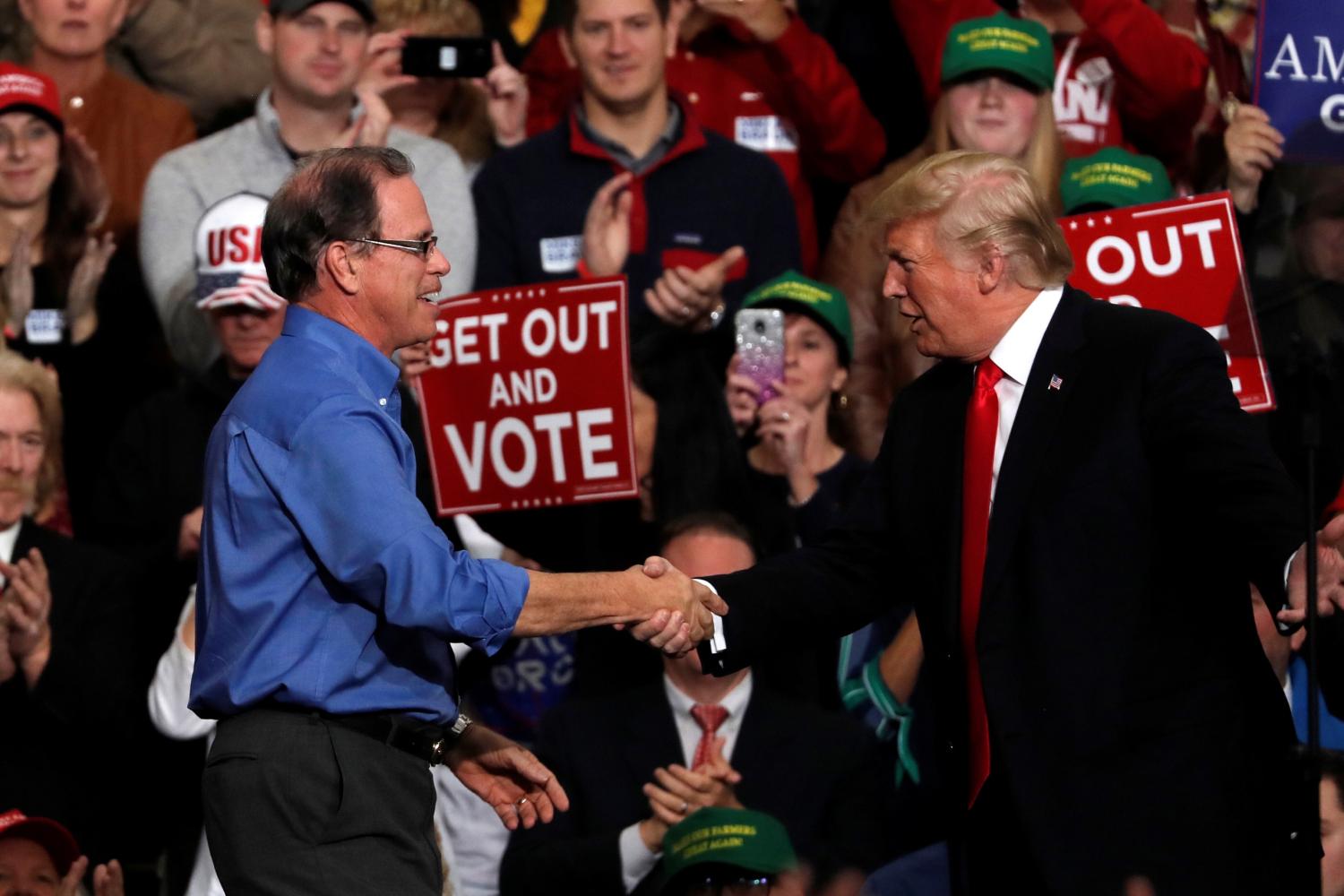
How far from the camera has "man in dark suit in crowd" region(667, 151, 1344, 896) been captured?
13.0 ft

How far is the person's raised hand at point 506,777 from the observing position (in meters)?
4.17

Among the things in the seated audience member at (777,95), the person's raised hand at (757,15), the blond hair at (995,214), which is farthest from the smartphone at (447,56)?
the blond hair at (995,214)

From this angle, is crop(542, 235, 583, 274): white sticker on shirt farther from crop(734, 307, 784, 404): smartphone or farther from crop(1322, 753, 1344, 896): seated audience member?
crop(1322, 753, 1344, 896): seated audience member

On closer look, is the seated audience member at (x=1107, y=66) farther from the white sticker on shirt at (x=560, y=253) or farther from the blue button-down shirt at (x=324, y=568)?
the blue button-down shirt at (x=324, y=568)

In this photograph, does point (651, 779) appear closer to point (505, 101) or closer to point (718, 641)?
point (718, 641)

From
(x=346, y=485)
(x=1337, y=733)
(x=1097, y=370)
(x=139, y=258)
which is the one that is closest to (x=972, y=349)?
(x=1097, y=370)

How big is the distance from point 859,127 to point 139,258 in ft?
7.94

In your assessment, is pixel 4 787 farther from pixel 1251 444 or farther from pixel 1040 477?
pixel 1251 444

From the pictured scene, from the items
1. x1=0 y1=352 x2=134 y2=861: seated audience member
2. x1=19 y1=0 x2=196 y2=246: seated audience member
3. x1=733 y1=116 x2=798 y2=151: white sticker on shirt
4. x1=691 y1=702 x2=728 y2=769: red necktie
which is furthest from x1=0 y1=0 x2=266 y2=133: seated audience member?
x1=691 y1=702 x2=728 y2=769: red necktie

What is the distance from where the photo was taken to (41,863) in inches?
204

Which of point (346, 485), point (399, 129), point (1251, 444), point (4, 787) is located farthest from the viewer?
point (399, 129)

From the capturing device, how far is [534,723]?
6258 mm

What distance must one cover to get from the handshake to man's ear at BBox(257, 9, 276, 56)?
331 cm

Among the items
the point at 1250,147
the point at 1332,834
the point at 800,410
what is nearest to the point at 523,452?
the point at 800,410
